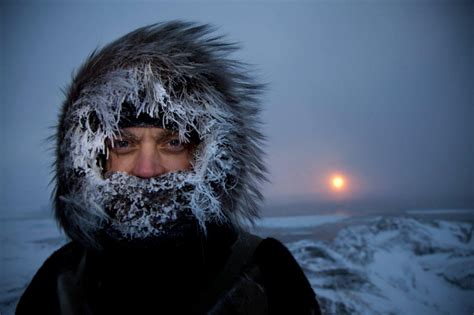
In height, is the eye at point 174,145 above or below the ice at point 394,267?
above

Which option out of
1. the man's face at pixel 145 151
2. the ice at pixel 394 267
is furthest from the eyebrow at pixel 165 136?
the ice at pixel 394 267

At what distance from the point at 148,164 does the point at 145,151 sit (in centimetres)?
6

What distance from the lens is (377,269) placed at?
1.73 m

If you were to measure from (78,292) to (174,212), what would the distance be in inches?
19.4

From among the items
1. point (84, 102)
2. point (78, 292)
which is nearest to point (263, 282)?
point (78, 292)

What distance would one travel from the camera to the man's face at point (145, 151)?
108 cm

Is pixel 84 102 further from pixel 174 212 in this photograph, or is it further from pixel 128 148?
pixel 174 212

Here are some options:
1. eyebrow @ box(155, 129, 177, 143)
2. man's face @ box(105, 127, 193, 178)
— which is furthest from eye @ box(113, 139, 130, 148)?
eyebrow @ box(155, 129, 177, 143)

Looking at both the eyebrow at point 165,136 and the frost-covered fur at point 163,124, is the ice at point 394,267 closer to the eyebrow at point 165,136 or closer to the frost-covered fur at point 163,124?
the frost-covered fur at point 163,124

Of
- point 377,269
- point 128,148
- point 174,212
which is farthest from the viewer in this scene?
point 377,269

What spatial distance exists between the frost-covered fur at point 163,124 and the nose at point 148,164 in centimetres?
4

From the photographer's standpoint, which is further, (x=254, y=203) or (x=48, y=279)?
(x=254, y=203)

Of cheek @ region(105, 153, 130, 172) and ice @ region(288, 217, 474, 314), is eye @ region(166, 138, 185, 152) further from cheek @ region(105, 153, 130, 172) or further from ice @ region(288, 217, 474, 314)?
ice @ region(288, 217, 474, 314)

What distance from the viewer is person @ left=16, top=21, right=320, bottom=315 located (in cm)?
100
